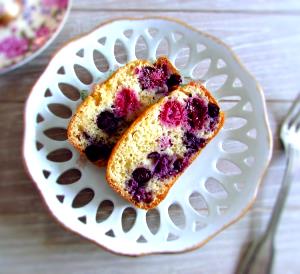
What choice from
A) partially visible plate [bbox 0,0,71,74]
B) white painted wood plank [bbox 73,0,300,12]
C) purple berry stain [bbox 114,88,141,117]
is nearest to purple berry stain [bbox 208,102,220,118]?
purple berry stain [bbox 114,88,141,117]

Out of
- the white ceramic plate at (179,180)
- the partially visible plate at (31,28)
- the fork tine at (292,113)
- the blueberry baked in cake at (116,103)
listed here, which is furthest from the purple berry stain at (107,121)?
the fork tine at (292,113)

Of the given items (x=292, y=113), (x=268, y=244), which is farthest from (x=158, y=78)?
(x=268, y=244)

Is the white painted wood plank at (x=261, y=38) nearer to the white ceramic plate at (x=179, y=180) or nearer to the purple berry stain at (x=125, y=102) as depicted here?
the white ceramic plate at (x=179, y=180)

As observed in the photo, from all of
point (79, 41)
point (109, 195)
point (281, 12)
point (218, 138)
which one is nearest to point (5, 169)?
point (109, 195)

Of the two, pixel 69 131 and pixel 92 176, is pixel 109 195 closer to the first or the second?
pixel 92 176

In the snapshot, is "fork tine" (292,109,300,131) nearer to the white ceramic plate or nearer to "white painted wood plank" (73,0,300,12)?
the white ceramic plate

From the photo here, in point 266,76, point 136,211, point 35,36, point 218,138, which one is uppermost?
point 35,36
